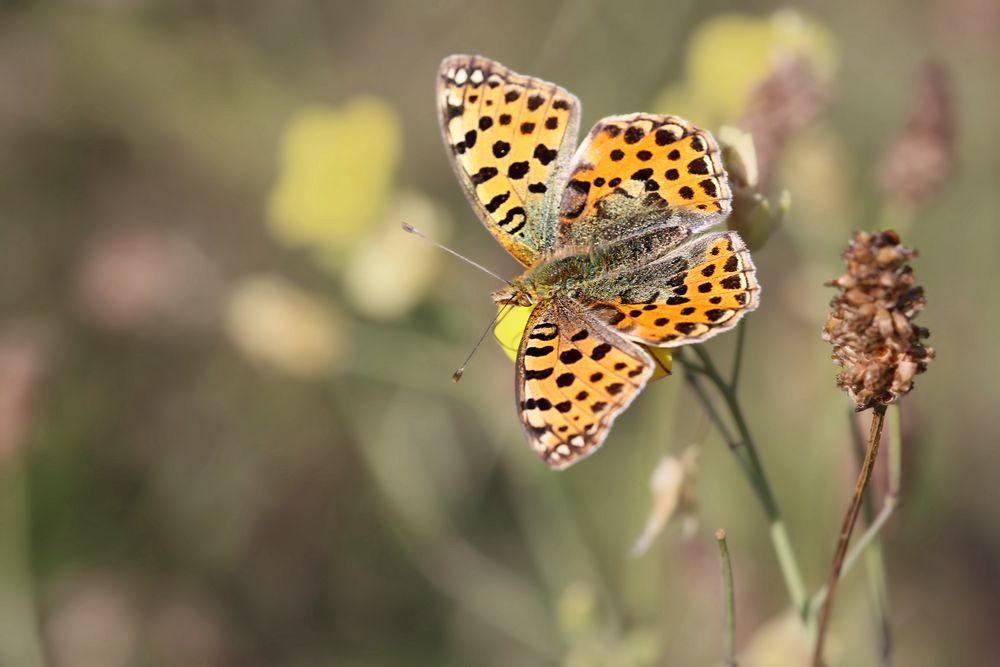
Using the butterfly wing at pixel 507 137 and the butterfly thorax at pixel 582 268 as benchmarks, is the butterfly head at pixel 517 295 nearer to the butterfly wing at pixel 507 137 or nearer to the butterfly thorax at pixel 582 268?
the butterfly thorax at pixel 582 268

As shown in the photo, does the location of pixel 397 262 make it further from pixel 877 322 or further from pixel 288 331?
pixel 877 322

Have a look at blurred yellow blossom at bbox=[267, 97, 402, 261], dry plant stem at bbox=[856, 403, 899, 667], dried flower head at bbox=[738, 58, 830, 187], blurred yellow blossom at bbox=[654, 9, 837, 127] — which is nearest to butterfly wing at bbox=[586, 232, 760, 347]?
dry plant stem at bbox=[856, 403, 899, 667]

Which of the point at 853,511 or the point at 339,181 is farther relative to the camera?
the point at 339,181

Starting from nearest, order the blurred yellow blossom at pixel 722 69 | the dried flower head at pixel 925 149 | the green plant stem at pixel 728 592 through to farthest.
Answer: the green plant stem at pixel 728 592, the dried flower head at pixel 925 149, the blurred yellow blossom at pixel 722 69

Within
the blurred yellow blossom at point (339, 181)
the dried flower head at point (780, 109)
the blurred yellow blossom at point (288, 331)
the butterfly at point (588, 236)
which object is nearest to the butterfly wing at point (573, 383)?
the butterfly at point (588, 236)

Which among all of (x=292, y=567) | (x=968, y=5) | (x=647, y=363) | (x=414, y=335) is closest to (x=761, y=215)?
(x=647, y=363)

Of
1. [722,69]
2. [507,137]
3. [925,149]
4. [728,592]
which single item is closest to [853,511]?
[728,592]

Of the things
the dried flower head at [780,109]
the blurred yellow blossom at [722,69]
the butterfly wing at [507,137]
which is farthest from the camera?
the blurred yellow blossom at [722,69]
